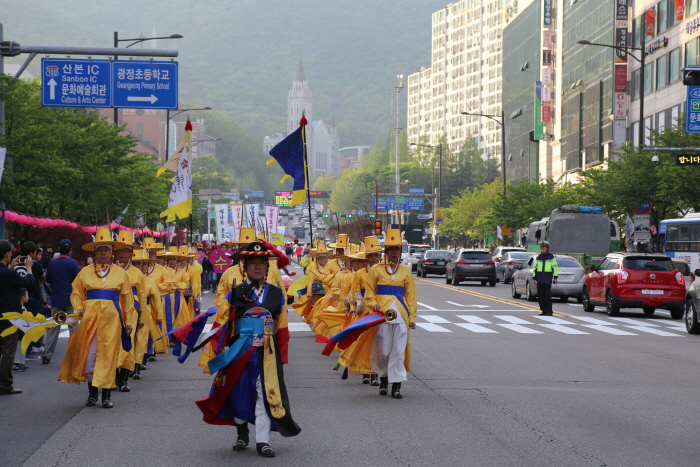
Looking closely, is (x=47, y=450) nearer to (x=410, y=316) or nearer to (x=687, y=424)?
(x=410, y=316)

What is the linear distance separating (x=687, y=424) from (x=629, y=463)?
2007mm

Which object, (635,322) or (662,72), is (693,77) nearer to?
(635,322)

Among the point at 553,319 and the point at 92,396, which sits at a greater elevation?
the point at 92,396

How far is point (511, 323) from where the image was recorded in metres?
22.1

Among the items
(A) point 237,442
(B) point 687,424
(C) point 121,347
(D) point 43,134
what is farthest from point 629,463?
(D) point 43,134

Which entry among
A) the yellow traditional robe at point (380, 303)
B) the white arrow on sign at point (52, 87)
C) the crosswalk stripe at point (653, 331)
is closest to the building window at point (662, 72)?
the crosswalk stripe at point (653, 331)

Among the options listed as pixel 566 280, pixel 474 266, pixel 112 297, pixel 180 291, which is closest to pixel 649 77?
pixel 474 266

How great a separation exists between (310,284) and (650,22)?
44.2 m

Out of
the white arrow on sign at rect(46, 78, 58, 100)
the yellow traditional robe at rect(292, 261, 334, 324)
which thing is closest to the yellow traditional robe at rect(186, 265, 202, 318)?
the yellow traditional robe at rect(292, 261, 334, 324)

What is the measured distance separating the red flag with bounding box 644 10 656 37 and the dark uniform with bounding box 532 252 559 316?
36063mm

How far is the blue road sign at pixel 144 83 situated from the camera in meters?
23.8

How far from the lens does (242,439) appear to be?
312 inches

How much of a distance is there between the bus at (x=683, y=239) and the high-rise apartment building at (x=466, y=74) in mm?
123311

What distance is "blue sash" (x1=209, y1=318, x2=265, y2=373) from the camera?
305 inches
